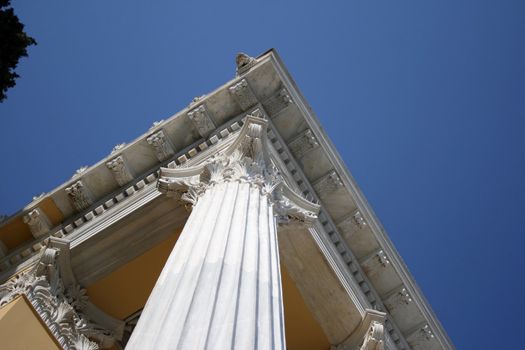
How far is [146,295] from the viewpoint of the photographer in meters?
14.7

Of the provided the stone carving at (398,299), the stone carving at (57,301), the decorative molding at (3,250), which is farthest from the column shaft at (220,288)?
the decorative molding at (3,250)

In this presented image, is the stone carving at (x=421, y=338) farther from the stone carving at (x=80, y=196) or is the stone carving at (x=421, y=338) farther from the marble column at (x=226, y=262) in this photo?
the stone carving at (x=80, y=196)

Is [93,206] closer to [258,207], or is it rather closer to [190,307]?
[258,207]

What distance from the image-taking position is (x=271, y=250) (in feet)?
28.6

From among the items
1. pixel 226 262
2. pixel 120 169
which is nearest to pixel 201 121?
pixel 120 169

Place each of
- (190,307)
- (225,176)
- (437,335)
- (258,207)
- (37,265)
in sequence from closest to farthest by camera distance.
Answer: (190,307) → (258,207) → (225,176) → (37,265) → (437,335)

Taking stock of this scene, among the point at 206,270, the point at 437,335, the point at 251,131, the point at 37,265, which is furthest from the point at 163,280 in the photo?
the point at 437,335

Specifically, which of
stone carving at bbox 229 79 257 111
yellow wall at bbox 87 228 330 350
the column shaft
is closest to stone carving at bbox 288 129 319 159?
stone carving at bbox 229 79 257 111

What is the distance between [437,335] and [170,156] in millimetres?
7891

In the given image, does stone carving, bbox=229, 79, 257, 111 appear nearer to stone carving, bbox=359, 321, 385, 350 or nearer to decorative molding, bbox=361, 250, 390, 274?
decorative molding, bbox=361, 250, 390, 274

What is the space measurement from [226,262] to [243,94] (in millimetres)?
7632

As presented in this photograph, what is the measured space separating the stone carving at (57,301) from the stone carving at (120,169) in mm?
2221

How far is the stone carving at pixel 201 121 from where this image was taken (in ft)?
48.3

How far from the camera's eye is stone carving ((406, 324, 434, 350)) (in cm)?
1591
